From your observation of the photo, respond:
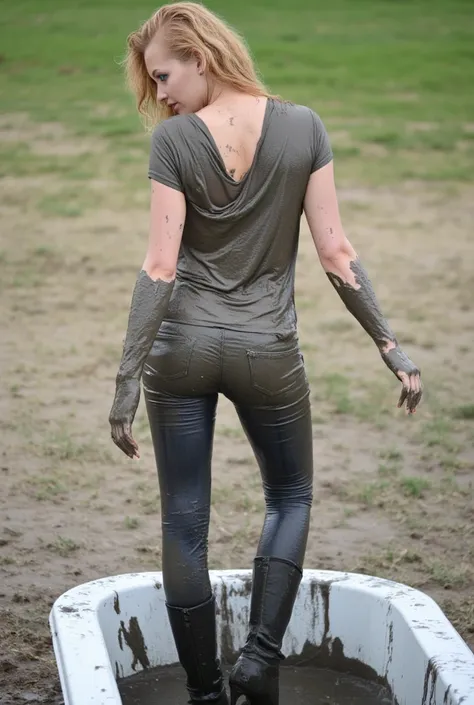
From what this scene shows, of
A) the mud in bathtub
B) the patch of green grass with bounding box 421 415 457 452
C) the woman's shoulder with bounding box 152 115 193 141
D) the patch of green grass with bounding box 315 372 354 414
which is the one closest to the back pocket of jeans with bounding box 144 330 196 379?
the woman's shoulder with bounding box 152 115 193 141

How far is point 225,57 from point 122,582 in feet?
5.01

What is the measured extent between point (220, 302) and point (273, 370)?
0.21 meters

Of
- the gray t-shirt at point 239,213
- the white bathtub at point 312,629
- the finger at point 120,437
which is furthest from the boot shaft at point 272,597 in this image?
the gray t-shirt at point 239,213

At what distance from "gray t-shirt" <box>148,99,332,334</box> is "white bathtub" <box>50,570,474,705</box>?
0.85 meters

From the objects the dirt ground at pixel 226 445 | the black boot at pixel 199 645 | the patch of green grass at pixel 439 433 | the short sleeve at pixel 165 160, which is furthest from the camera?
the patch of green grass at pixel 439 433

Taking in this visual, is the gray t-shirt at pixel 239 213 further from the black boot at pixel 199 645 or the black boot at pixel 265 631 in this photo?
the black boot at pixel 199 645

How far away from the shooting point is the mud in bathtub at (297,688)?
3.58m

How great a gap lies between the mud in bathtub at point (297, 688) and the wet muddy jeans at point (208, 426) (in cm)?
53

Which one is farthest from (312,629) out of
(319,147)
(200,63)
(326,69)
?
(326,69)

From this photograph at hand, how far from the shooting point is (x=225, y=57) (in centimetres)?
305

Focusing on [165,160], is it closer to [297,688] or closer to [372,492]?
[297,688]

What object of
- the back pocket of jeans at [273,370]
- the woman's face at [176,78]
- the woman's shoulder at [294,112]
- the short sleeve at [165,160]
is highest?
the woman's face at [176,78]

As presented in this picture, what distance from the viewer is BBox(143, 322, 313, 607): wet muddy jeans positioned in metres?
3.09

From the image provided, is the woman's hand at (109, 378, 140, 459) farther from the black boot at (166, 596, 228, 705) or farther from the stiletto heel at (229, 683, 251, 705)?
the stiletto heel at (229, 683, 251, 705)
